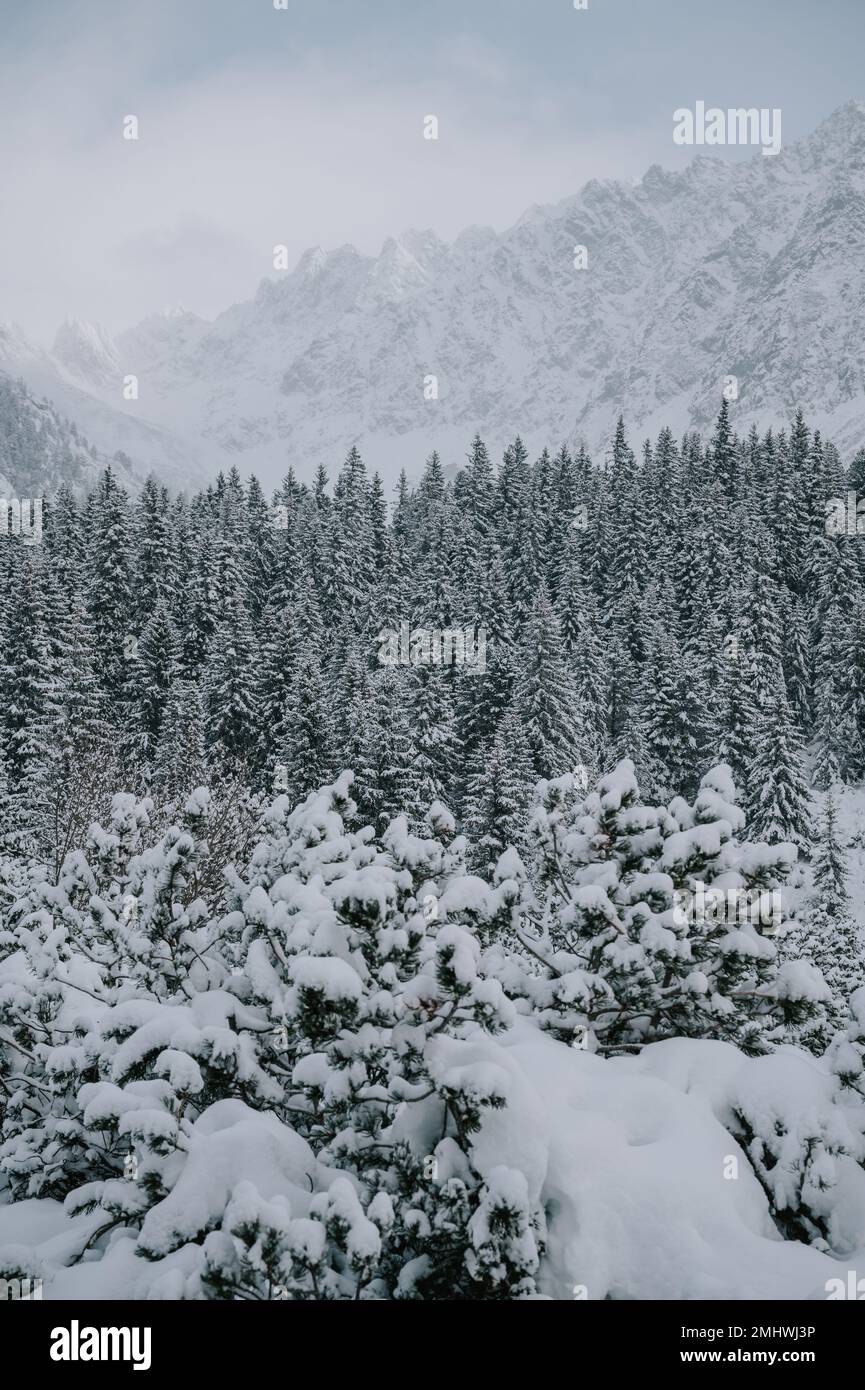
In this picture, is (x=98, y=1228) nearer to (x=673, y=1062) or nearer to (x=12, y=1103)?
(x=12, y=1103)

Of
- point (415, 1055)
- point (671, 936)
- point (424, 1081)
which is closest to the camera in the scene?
point (415, 1055)

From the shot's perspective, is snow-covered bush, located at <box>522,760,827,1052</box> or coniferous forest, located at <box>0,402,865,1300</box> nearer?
coniferous forest, located at <box>0,402,865,1300</box>

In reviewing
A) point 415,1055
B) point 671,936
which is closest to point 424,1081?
point 415,1055

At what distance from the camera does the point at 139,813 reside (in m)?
8.30

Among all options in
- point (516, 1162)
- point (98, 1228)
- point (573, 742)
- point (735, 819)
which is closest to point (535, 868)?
point (735, 819)

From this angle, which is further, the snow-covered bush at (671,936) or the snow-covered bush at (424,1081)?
the snow-covered bush at (671,936)

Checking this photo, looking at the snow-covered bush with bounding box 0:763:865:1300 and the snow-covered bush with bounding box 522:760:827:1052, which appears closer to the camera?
the snow-covered bush with bounding box 0:763:865:1300

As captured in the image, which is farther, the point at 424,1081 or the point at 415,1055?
the point at 424,1081

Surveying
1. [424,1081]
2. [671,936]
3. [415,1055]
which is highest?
[671,936]

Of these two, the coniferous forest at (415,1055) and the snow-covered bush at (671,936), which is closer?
the coniferous forest at (415,1055)

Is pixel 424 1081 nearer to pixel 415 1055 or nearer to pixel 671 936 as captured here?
pixel 415 1055

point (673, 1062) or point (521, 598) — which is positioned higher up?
point (521, 598)
